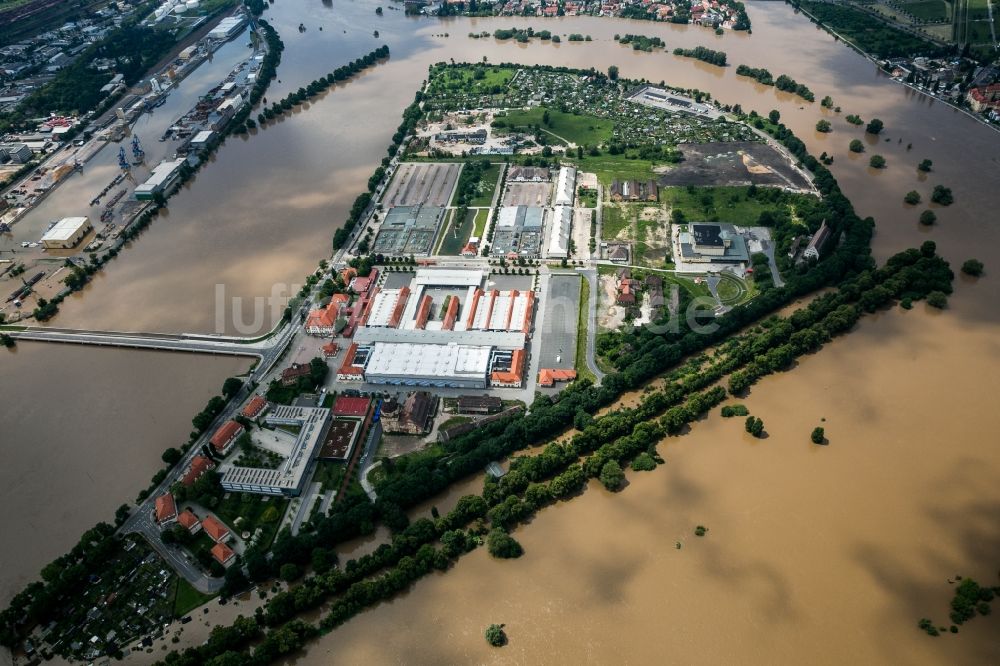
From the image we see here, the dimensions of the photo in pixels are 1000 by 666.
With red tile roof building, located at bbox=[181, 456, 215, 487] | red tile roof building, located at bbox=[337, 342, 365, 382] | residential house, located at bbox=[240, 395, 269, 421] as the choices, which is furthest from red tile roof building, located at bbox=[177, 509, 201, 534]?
red tile roof building, located at bbox=[337, 342, 365, 382]

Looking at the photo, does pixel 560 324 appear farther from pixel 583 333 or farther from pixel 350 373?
pixel 350 373

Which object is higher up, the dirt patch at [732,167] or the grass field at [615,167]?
the dirt patch at [732,167]

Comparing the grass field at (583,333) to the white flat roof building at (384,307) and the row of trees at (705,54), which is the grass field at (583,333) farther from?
Result: the row of trees at (705,54)

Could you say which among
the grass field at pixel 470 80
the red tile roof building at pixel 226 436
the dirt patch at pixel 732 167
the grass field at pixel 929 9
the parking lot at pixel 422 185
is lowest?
the red tile roof building at pixel 226 436

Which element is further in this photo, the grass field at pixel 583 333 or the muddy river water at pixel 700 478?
the grass field at pixel 583 333

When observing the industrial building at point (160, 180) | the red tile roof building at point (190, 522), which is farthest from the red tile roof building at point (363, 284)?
the industrial building at point (160, 180)

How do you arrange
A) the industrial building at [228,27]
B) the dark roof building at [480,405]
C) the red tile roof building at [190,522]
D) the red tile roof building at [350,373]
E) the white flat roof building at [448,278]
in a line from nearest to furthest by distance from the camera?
the red tile roof building at [190,522]
the dark roof building at [480,405]
the red tile roof building at [350,373]
the white flat roof building at [448,278]
the industrial building at [228,27]
